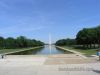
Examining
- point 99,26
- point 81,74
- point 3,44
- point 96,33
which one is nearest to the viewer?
point 81,74

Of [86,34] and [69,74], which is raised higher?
[86,34]

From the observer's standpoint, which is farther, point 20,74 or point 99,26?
point 99,26

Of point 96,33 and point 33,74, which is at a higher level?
point 96,33

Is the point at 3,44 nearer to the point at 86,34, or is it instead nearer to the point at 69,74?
the point at 86,34

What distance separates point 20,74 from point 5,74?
0.89 m

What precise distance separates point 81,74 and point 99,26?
5432 cm

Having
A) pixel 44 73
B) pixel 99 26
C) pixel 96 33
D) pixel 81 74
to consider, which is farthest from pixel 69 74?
pixel 99 26

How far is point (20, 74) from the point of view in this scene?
41.3 feet

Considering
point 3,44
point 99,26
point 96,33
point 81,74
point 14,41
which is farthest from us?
point 14,41

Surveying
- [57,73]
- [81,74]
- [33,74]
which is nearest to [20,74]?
[33,74]

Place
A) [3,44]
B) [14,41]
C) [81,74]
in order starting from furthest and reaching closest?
[14,41]
[3,44]
[81,74]

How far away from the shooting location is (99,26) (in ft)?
212

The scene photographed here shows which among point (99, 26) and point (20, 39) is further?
point (20, 39)

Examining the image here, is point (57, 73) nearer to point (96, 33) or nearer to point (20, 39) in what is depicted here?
point (96, 33)
